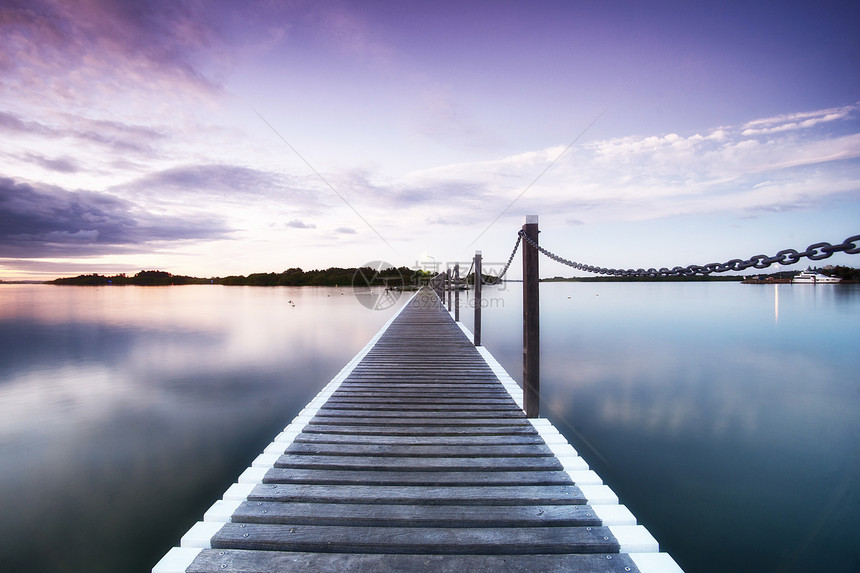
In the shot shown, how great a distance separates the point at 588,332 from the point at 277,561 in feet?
52.8

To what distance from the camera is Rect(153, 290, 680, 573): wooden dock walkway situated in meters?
1.91

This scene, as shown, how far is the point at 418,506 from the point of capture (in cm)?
227

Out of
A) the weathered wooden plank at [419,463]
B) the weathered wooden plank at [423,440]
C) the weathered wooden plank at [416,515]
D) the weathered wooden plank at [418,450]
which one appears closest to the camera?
the weathered wooden plank at [416,515]

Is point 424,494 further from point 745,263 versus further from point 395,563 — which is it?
point 745,263

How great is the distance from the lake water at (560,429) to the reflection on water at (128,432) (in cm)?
3

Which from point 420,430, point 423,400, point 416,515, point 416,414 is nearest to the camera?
point 416,515

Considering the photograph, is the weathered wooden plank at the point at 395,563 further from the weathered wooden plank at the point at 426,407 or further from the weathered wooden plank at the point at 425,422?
the weathered wooden plank at the point at 426,407

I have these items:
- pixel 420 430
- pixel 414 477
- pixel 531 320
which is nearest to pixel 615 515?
pixel 414 477

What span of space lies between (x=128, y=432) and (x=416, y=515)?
19.4 ft

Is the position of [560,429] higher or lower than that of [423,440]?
lower

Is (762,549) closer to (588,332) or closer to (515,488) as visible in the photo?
(515,488)

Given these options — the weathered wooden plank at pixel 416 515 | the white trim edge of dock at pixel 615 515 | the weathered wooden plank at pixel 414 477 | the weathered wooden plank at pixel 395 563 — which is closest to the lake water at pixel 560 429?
the white trim edge of dock at pixel 615 515

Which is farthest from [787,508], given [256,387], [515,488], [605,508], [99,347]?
[99,347]

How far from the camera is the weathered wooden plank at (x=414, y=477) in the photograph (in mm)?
2500
